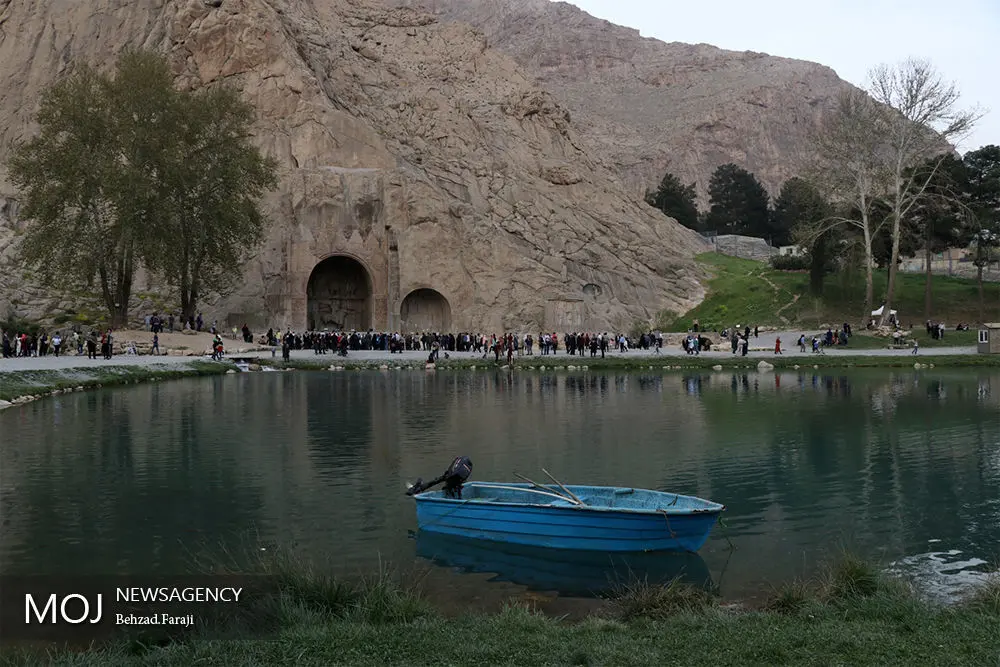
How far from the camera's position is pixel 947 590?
10086 millimetres

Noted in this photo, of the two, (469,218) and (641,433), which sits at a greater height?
(469,218)

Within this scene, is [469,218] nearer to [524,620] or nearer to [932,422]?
[932,422]

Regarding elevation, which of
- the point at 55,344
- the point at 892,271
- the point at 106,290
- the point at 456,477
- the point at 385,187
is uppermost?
the point at 385,187

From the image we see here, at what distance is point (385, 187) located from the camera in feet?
198

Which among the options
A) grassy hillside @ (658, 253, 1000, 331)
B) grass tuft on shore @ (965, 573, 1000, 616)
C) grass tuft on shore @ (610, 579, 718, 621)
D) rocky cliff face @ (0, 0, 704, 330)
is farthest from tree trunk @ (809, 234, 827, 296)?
grass tuft on shore @ (610, 579, 718, 621)

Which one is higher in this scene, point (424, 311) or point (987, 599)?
point (424, 311)

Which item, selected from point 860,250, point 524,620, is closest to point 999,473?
point 524,620

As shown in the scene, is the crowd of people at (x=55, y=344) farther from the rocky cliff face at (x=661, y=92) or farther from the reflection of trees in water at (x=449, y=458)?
the rocky cliff face at (x=661, y=92)

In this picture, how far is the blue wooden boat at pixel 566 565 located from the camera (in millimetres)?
10633

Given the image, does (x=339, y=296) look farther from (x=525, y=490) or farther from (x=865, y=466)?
(x=525, y=490)

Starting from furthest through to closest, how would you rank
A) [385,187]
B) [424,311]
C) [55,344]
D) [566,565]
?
[424,311] < [385,187] < [55,344] < [566,565]

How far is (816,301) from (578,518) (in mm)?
50058

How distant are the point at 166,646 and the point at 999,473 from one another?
14.7 meters

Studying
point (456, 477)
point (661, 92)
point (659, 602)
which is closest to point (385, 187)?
point (456, 477)
